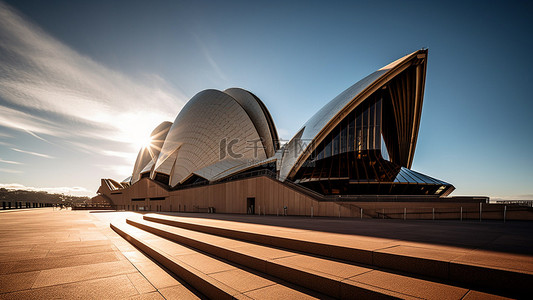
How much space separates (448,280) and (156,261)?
16.3ft

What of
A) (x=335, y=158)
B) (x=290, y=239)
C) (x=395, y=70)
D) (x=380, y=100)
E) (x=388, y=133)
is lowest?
(x=290, y=239)

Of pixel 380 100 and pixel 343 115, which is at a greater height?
pixel 380 100

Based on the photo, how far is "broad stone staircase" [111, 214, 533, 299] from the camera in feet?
8.11

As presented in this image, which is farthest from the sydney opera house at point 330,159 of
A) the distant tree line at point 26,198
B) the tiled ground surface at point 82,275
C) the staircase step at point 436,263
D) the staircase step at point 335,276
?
the distant tree line at point 26,198

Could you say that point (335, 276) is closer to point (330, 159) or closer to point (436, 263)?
point (436, 263)

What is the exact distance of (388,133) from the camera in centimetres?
2808

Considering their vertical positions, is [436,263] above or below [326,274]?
above

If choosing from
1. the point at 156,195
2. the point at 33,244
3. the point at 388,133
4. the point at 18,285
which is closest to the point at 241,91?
the point at 156,195

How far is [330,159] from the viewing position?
2155cm

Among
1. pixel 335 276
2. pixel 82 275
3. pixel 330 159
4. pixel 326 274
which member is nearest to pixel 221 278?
pixel 326 274

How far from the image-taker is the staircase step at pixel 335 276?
247cm

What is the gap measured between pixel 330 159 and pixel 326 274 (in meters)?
19.1

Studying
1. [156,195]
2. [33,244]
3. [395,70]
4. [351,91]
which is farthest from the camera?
[156,195]

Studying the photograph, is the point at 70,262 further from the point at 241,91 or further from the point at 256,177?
the point at 241,91
